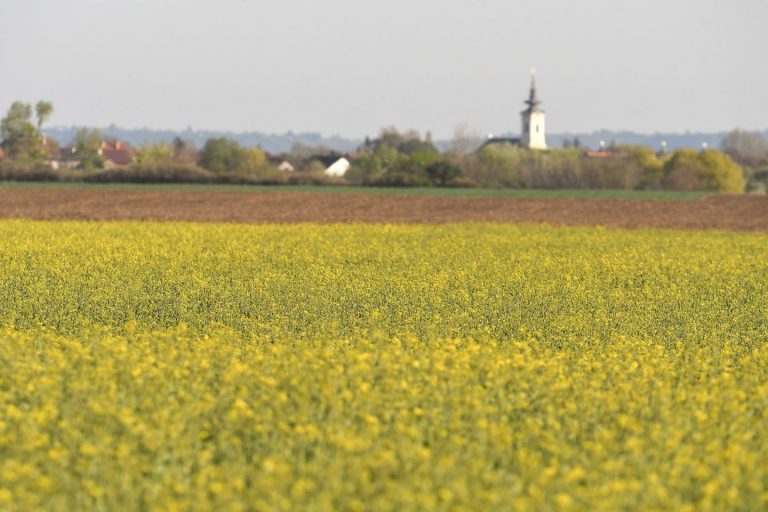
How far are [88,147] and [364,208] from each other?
136597mm

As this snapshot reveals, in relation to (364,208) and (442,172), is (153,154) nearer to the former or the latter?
(442,172)

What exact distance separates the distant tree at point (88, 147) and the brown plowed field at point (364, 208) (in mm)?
111630

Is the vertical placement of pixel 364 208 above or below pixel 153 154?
below

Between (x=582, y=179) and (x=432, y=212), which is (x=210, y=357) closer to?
(x=432, y=212)

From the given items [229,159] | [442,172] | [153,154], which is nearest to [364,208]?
[442,172]

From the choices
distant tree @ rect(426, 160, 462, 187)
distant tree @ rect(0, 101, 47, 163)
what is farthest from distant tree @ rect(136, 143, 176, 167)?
distant tree @ rect(426, 160, 462, 187)

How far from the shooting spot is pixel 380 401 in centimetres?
1084

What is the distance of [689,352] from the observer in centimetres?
1587

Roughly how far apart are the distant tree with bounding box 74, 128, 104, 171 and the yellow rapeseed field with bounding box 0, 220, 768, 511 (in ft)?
534

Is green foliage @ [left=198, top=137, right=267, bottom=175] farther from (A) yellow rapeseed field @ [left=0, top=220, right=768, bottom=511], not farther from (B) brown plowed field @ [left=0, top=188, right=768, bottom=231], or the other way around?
(A) yellow rapeseed field @ [left=0, top=220, right=768, bottom=511]

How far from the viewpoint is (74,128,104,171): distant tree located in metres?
183

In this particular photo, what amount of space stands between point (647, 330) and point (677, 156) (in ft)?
333

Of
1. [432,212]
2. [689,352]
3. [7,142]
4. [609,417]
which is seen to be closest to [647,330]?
[689,352]

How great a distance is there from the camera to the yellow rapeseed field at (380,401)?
8805mm
